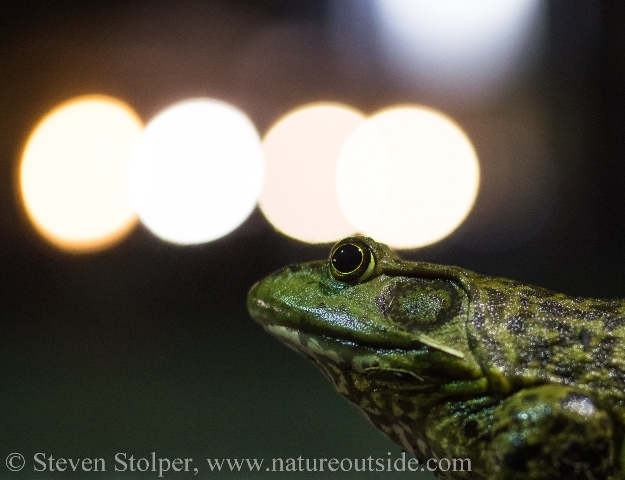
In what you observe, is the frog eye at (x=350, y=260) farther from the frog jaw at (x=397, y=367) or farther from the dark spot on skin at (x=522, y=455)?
the dark spot on skin at (x=522, y=455)

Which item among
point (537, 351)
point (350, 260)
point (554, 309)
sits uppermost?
point (350, 260)

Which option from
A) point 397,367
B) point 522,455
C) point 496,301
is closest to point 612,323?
point 496,301

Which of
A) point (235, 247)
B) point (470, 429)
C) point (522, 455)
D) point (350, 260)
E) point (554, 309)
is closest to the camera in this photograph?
point (522, 455)

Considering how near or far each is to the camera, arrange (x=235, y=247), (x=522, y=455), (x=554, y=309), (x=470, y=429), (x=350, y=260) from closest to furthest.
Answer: (x=522, y=455) < (x=470, y=429) < (x=554, y=309) < (x=350, y=260) < (x=235, y=247)

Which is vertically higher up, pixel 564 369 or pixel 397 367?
pixel 397 367

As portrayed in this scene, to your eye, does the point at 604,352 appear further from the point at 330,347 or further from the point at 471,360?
the point at 330,347

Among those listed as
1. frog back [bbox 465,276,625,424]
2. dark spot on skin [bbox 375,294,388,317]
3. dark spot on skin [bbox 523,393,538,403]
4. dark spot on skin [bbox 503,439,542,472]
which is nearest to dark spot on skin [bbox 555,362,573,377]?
frog back [bbox 465,276,625,424]
